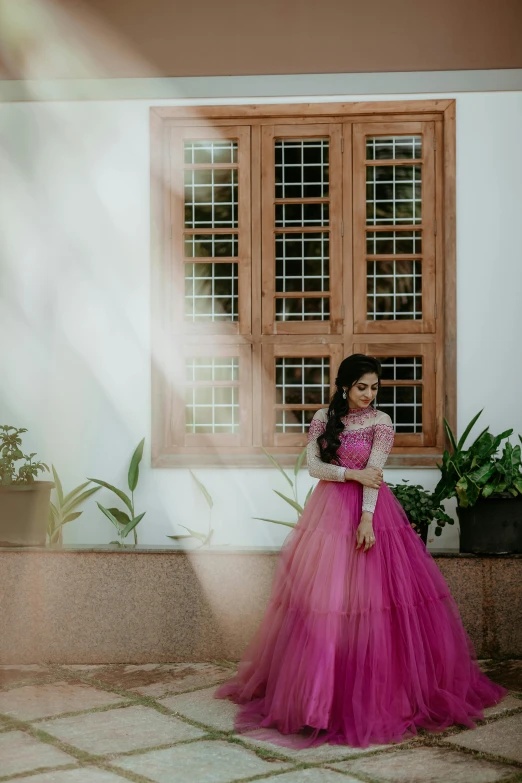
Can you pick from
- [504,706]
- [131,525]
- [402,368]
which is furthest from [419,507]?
[131,525]

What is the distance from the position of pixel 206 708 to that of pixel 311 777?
0.96 meters

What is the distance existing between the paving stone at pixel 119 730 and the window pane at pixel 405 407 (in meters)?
2.31

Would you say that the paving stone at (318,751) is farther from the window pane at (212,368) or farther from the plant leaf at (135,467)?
the window pane at (212,368)

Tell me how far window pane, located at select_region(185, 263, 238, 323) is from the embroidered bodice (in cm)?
171

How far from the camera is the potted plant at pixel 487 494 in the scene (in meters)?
4.83

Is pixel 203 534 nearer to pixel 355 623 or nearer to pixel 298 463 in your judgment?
pixel 298 463

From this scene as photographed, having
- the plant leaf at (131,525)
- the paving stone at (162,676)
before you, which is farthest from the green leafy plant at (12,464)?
the paving stone at (162,676)

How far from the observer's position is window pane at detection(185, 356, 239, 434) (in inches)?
223

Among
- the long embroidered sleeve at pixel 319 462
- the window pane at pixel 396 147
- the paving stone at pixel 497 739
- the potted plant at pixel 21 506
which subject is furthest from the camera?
the window pane at pixel 396 147

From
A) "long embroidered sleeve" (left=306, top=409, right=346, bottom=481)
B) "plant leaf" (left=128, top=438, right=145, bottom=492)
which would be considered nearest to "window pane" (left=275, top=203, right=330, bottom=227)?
"plant leaf" (left=128, top=438, right=145, bottom=492)

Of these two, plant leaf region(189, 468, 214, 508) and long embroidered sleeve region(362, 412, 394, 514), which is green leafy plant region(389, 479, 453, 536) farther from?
plant leaf region(189, 468, 214, 508)

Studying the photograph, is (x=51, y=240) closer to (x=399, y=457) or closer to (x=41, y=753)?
(x=399, y=457)

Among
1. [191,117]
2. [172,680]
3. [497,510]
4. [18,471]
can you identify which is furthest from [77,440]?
[497,510]

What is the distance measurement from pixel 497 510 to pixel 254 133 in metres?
2.64
